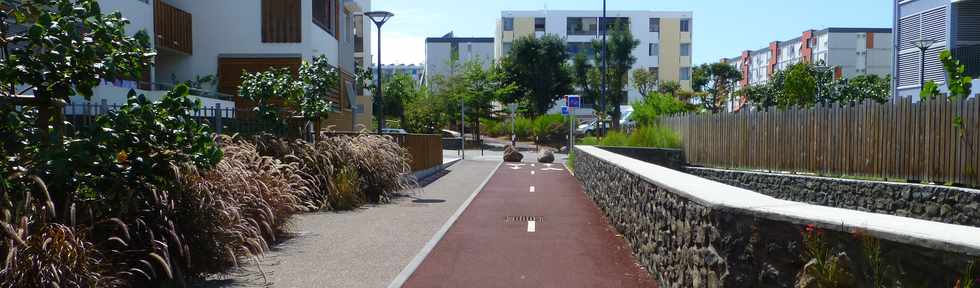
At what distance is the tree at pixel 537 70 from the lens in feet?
202

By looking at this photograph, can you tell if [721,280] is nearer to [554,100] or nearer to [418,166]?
[418,166]

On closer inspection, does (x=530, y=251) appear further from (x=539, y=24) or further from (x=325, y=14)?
(x=539, y=24)

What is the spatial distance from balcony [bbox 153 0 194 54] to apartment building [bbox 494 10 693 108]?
58961 mm

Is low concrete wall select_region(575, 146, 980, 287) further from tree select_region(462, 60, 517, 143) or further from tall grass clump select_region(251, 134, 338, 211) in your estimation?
tree select_region(462, 60, 517, 143)

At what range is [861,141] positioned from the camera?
44.3 feet

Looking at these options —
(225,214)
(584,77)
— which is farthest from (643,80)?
(225,214)

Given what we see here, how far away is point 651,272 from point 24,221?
17.3 ft

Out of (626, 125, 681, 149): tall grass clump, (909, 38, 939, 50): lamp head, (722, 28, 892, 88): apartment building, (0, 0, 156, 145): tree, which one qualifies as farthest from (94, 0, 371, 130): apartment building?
(722, 28, 892, 88): apartment building

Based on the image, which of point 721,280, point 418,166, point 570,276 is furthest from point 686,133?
point 721,280

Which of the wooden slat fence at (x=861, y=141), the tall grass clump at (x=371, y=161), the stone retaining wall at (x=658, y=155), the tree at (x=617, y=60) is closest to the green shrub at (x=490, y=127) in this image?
the tree at (x=617, y=60)

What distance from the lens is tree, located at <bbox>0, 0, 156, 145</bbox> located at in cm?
620

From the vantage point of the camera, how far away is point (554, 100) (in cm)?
6325

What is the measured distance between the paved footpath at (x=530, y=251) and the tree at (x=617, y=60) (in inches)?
1881

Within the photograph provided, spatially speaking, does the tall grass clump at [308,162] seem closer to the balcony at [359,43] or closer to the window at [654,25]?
the balcony at [359,43]
